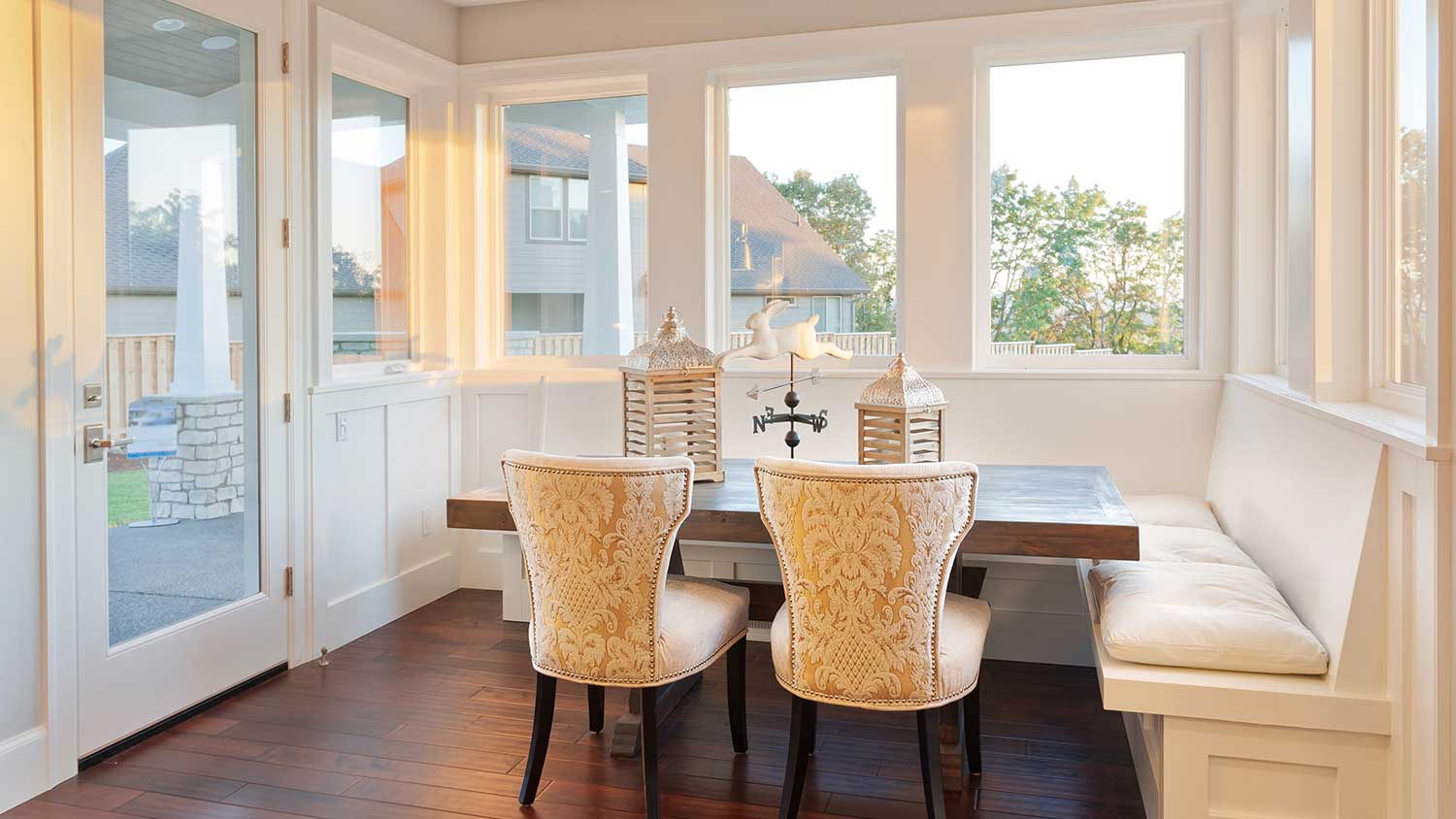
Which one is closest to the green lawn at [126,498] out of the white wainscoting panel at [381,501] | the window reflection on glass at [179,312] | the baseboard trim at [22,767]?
the window reflection on glass at [179,312]

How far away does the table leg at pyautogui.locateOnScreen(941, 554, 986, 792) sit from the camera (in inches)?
110

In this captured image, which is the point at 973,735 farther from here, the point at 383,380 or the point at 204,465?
the point at 383,380

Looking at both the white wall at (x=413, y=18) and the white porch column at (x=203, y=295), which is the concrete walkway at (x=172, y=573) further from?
the white wall at (x=413, y=18)

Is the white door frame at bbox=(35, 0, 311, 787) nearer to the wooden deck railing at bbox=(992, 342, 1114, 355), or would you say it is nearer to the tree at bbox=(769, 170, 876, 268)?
the tree at bbox=(769, 170, 876, 268)

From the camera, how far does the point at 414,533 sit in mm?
4438

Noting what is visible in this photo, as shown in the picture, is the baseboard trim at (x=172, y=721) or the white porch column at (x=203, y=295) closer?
the baseboard trim at (x=172, y=721)

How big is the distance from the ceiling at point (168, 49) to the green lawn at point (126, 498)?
3.81ft

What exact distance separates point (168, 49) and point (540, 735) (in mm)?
2364

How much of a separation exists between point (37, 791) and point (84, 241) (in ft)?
4.85

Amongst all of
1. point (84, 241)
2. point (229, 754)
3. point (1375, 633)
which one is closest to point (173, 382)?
point (84, 241)

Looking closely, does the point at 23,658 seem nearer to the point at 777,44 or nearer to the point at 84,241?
the point at 84,241

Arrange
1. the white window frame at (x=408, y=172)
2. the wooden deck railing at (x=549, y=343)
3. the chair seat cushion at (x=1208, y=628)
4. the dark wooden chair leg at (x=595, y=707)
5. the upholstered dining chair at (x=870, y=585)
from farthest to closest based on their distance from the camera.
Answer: the wooden deck railing at (x=549, y=343) < the white window frame at (x=408, y=172) < the dark wooden chair leg at (x=595, y=707) < the chair seat cushion at (x=1208, y=628) < the upholstered dining chair at (x=870, y=585)

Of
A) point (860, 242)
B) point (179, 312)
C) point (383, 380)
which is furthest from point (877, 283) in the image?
point (179, 312)

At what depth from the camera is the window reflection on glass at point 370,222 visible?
4.05 m
